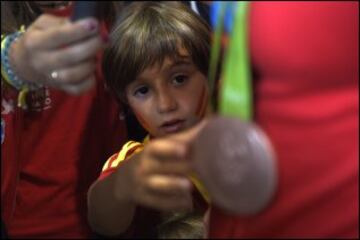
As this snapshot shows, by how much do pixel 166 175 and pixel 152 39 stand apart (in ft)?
1.42

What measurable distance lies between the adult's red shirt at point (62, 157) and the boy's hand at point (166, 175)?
1.90 feet

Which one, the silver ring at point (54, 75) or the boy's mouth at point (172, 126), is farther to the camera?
the boy's mouth at point (172, 126)

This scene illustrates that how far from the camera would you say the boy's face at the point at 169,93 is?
84 cm

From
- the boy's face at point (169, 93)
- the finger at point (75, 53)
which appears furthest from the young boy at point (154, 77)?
the finger at point (75, 53)

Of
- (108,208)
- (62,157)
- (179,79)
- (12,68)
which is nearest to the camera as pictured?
(12,68)

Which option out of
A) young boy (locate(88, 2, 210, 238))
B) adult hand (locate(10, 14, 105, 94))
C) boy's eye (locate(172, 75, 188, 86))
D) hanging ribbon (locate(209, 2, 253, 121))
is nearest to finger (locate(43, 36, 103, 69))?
adult hand (locate(10, 14, 105, 94))

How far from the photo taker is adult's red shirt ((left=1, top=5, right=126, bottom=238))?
1095 mm

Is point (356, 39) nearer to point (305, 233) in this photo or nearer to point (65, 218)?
point (305, 233)

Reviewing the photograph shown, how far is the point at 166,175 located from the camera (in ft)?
1.59

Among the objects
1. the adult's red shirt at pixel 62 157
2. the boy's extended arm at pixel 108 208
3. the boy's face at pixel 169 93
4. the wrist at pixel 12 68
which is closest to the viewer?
the wrist at pixel 12 68

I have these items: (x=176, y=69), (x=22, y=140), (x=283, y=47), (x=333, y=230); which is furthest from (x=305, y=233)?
(x=22, y=140)

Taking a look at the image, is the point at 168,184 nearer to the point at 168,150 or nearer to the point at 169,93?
the point at 168,150

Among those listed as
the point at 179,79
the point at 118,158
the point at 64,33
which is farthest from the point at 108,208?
the point at 64,33

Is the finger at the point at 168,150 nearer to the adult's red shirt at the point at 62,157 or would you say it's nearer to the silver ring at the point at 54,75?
the silver ring at the point at 54,75
